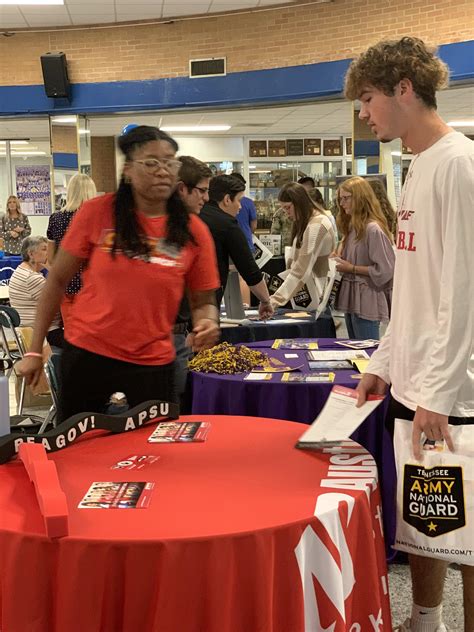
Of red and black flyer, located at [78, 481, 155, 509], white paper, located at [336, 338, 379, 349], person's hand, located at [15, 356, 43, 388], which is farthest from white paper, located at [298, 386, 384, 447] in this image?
white paper, located at [336, 338, 379, 349]

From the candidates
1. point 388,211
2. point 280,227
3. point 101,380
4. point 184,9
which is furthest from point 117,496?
point 280,227

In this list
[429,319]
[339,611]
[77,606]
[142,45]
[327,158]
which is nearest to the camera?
[77,606]

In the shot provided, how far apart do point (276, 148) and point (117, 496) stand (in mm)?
13921

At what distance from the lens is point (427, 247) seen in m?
1.91

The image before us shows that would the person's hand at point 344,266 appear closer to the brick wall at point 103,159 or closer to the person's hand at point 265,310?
the person's hand at point 265,310

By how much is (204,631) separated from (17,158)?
617 inches

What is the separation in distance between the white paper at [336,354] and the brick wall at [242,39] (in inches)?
241

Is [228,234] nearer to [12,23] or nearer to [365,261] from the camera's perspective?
[365,261]

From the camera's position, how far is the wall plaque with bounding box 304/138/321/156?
14906 millimetres

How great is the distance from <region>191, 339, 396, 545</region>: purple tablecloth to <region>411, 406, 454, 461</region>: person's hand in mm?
1164

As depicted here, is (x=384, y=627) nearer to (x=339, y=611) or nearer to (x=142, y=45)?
(x=339, y=611)

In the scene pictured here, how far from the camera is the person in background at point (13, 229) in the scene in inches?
470

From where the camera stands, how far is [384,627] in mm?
1749

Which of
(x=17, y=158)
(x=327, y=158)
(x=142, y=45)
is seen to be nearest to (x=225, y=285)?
(x=142, y=45)
